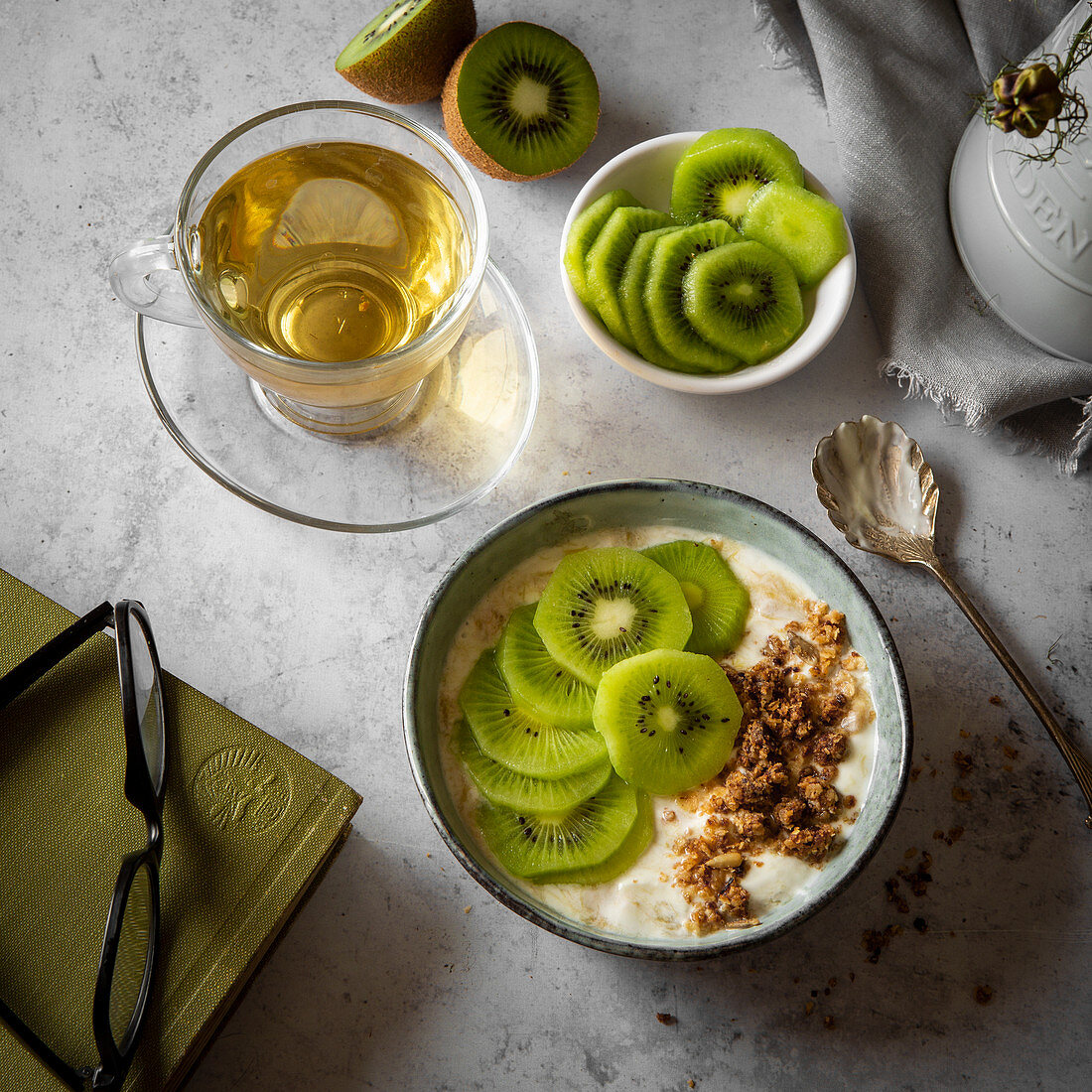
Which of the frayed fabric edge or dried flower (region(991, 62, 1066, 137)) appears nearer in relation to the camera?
dried flower (region(991, 62, 1066, 137))

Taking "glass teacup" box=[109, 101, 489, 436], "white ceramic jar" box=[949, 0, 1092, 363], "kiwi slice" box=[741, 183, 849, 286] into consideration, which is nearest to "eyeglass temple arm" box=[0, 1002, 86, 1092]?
"glass teacup" box=[109, 101, 489, 436]

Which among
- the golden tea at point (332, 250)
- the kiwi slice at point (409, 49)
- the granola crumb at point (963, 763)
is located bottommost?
the granola crumb at point (963, 763)

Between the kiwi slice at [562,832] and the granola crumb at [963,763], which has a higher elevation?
the kiwi slice at [562,832]

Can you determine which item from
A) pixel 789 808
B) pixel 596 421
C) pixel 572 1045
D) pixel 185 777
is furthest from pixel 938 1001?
pixel 185 777

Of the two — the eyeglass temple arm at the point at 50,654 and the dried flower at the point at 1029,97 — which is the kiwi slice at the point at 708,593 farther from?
the eyeglass temple arm at the point at 50,654

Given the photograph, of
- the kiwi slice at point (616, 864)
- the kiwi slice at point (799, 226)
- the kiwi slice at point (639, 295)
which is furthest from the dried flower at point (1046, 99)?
the kiwi slice at point (616, 864)

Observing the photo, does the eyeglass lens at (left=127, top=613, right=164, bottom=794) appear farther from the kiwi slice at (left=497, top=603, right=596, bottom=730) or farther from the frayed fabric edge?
the frayed fabric edge
